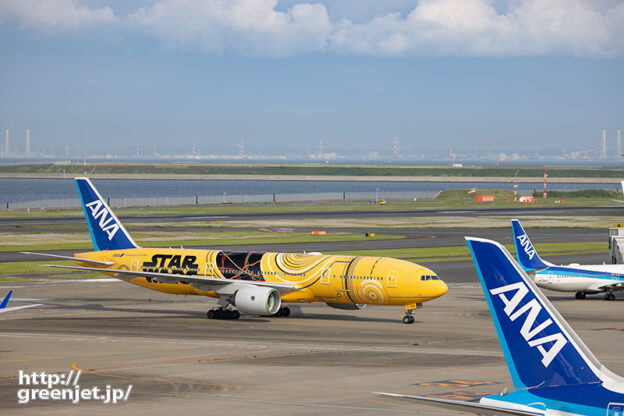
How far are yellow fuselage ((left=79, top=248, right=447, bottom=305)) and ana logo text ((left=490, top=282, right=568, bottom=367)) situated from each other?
3323 cm

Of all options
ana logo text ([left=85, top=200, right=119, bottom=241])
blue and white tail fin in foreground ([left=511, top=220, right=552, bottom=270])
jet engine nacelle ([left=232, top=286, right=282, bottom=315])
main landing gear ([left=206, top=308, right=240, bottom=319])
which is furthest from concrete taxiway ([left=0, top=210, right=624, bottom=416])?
ana logo text ([left=85, top=200, right=119, bottom=241])

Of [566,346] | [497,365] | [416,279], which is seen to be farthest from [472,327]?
[566,346]

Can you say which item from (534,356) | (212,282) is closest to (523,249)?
(212,282)

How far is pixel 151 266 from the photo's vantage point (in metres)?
54.4

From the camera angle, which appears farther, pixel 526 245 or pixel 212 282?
pixel 526 245

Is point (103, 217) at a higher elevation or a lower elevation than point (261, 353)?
higher

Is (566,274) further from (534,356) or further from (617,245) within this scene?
(534,356)

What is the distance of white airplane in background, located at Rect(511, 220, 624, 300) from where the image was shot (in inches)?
2338

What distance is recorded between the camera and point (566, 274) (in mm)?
59969

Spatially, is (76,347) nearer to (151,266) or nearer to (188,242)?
(151,266)

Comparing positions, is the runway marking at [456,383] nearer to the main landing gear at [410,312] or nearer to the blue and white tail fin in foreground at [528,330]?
the main landing gear at [410,312]

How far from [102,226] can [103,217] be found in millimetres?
598

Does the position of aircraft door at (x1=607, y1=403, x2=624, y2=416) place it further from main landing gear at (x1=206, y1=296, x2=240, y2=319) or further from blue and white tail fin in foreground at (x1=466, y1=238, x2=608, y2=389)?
main landing gear at (x1=206, y1=296, x2=240, y2=319)

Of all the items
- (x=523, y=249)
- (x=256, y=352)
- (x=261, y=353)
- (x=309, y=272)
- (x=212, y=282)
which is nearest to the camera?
(x=261, y=353)
